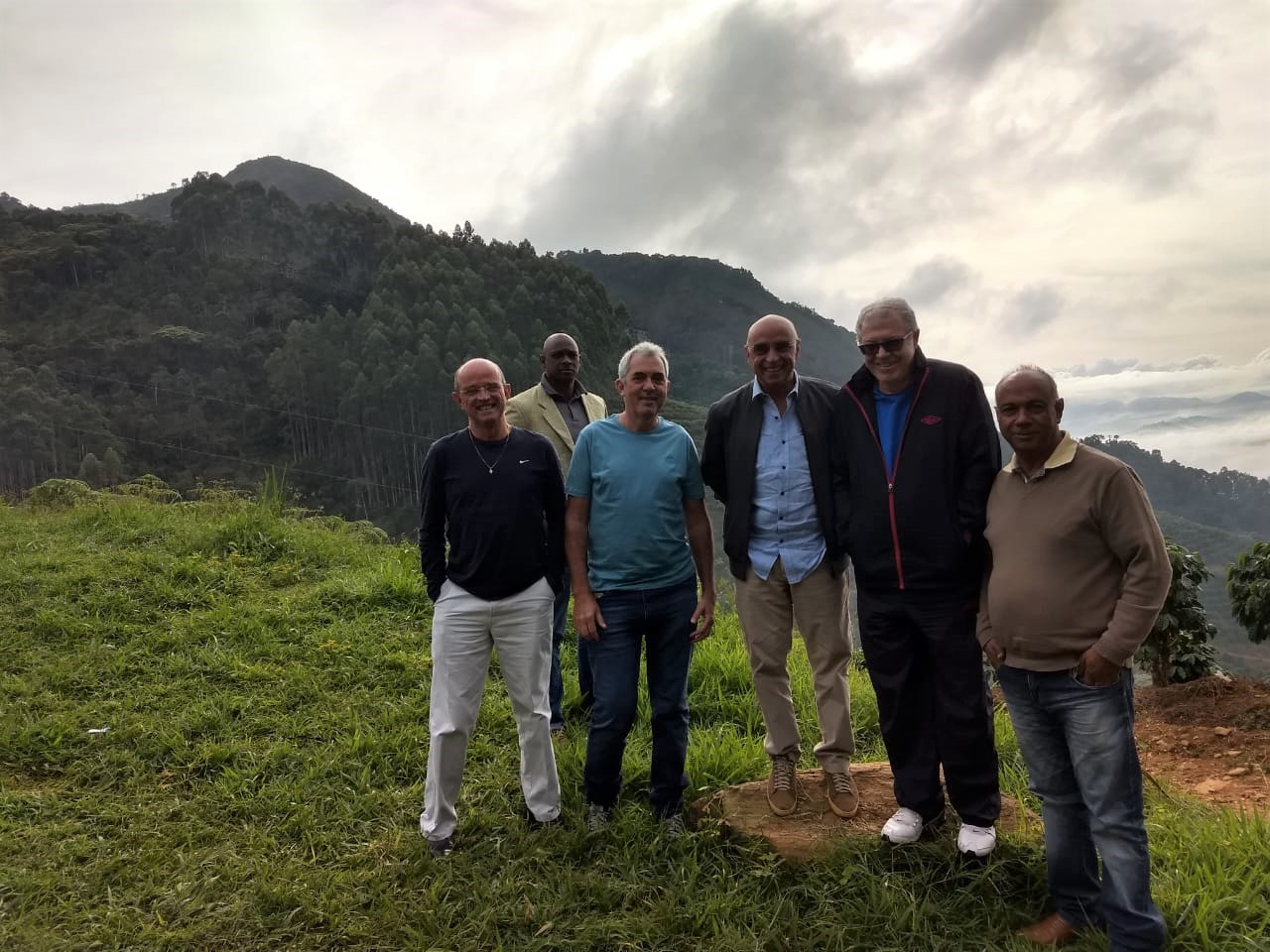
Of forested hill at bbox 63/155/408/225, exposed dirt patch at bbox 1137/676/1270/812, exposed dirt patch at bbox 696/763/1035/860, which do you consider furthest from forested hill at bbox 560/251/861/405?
exposed dirt patch at bbox 696/763/1035/860

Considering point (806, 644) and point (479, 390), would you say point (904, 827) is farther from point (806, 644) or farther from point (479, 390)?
point (479, 390)

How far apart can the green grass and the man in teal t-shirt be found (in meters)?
0.59

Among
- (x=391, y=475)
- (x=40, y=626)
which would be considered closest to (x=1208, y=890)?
(x=40, y=626)

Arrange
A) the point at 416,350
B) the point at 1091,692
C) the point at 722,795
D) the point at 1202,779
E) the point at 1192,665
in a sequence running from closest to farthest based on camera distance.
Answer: the point at 1091,692 → the point at 722,795 → the point at 1202,779 → the point at 1192,665 → the point at 416,350

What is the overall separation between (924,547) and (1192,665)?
5.52 metres

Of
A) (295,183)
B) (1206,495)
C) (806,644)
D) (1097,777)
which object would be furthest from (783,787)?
(295,183)

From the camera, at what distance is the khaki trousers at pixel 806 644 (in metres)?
2.97

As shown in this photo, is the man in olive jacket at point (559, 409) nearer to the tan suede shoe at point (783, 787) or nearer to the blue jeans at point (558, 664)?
the blue jeans at point (558, 664)

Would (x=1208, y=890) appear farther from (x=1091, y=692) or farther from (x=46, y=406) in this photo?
(x=46, y=406)

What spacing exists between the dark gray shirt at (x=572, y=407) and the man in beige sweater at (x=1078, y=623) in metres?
2.21

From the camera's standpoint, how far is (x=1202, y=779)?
461 centimetres

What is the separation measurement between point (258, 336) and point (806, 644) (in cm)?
5260

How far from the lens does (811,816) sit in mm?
3184

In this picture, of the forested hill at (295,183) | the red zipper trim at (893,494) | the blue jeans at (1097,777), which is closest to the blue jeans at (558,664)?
the red zipper trim at (893,494)
